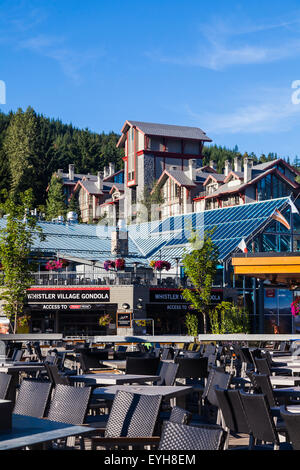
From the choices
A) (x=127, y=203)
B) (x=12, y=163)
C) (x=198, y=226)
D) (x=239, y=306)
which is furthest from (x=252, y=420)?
(x=12, y=163)

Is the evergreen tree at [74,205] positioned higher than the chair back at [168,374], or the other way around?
the evergreen tree at [74,205]

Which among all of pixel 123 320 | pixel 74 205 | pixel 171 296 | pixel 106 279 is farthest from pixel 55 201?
pixel 123 320

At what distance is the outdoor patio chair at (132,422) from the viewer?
5.60 m

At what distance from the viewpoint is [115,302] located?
131ft

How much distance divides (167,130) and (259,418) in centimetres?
7066

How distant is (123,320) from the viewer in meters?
39.6

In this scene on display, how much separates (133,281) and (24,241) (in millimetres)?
10804

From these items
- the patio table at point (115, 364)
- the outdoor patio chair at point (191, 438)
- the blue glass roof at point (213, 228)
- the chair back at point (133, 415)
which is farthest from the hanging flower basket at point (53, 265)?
the outdoor patio chair at point (191, 438)

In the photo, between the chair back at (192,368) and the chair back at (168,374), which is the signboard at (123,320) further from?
the chair back at (168,374)

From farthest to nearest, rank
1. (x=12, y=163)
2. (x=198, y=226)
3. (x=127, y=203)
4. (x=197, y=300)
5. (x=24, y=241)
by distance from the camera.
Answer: (x=12, y=163), (x=127, y=203), (x=198, y=226), (x=197, y=300), (x=24, y=241)

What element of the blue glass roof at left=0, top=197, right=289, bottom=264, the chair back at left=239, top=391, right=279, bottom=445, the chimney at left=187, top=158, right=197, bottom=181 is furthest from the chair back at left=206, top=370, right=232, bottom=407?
the chimney at left=187, top=158, right=197, bottom=181

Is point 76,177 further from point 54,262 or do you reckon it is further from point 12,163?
point 54,262

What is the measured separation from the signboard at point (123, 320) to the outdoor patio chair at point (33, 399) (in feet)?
108

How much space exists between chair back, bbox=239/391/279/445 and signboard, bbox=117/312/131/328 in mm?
33638
